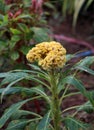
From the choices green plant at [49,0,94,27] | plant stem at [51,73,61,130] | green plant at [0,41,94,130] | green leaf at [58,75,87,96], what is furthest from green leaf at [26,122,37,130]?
green plant at [49,0,94,27]

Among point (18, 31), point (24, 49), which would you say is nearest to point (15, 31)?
point (18, 31)

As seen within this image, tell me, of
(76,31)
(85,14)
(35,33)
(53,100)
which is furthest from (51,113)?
(85,14)

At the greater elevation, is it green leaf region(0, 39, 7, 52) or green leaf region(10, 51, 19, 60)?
green leaf region(0, 39, 7, 52)

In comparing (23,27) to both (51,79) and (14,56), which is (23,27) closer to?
(14,56)

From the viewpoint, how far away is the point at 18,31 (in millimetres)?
2395

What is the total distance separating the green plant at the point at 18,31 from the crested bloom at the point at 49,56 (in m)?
0.64

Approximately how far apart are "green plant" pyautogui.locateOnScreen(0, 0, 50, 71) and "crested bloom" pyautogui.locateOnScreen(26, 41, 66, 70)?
0.64m

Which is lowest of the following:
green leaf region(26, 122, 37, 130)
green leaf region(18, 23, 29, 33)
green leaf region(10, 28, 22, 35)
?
green leaf region(26, 122, 37, 130)

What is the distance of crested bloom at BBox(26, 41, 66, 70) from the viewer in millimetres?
1697

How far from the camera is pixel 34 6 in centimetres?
252

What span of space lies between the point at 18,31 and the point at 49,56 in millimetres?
743

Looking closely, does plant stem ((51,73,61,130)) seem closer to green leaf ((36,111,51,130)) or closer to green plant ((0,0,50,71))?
green leaf ((36,111,51,130))

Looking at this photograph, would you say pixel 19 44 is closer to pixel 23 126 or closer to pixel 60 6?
pixel 23 126

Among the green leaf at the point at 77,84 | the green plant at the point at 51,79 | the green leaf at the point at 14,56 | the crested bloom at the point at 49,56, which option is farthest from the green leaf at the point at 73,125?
the green leaf at the point at 14,56
